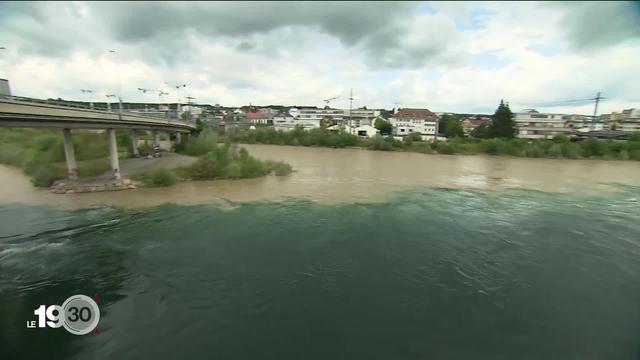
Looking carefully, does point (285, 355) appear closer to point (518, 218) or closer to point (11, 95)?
point (518, 218)

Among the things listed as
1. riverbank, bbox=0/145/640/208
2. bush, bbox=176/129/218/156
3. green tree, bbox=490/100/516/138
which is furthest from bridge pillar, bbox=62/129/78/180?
green tree, bbox=490/100/516/138

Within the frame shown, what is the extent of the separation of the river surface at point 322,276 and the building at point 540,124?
5205cm

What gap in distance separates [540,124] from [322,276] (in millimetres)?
71407

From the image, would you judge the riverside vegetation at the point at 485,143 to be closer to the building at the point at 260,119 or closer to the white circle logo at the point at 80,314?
the building at the point at 260,119

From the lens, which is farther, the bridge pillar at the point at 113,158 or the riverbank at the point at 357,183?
the bridge pillar at the point at 113,158

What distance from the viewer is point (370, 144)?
5050cm

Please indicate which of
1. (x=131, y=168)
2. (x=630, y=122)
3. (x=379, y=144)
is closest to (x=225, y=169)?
(x=131, y=168)

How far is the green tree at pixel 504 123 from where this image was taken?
170ft

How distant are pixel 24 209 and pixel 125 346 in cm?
1378

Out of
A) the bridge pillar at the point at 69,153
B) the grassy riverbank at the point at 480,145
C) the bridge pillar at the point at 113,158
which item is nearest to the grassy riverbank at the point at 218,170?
the bridge pillar at the point at 113,158

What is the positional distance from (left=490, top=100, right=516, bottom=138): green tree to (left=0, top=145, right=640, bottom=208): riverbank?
58.6ft

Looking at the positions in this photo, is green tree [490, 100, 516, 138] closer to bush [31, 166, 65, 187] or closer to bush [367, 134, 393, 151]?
bush [367, 134, 393, 151]

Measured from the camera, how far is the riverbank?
17.5 m

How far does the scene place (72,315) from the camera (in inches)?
282
